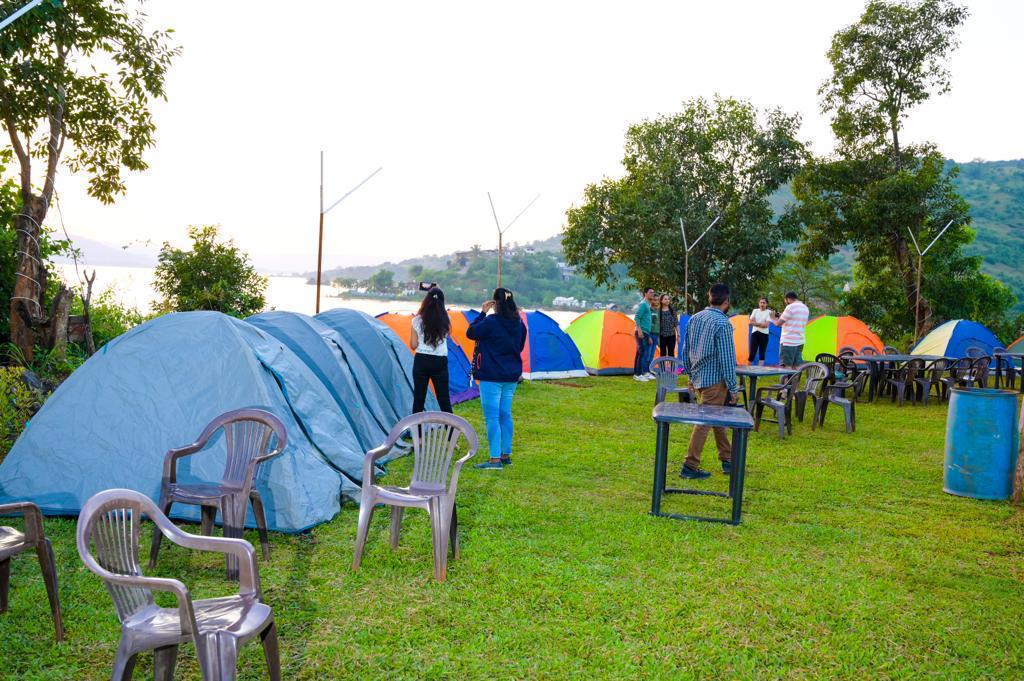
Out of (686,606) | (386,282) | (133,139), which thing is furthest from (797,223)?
(686,606)

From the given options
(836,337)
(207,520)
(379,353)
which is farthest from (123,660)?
(836,337)

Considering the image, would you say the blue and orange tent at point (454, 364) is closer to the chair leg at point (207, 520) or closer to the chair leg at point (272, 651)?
the chair leg at point (207, 520)

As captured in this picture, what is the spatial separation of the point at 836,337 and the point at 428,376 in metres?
10.6

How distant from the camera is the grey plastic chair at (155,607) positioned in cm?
241

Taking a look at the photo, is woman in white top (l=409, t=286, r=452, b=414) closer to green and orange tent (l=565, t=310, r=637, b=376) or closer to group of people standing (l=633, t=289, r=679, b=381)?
group of people standing (l=633, t=289, r=679, b=381)

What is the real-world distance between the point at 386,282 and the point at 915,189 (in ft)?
43.0

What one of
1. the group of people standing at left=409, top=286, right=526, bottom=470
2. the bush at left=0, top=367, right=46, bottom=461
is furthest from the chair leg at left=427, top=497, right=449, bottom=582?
the bush at left=0, top=367, right=46, bottom=461

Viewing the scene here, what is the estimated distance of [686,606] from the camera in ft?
12.4

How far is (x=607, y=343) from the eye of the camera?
14.0 meters

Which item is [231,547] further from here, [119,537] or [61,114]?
[61,114]

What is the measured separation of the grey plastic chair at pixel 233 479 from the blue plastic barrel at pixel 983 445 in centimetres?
509

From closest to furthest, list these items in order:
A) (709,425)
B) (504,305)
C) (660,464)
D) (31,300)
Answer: (709,425), (660,464), (504,305), (31,300)

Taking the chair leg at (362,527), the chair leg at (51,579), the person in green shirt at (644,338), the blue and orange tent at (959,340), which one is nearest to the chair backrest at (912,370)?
the blue and orange tent at (959,340)

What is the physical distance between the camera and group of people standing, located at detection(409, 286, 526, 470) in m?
6.13
